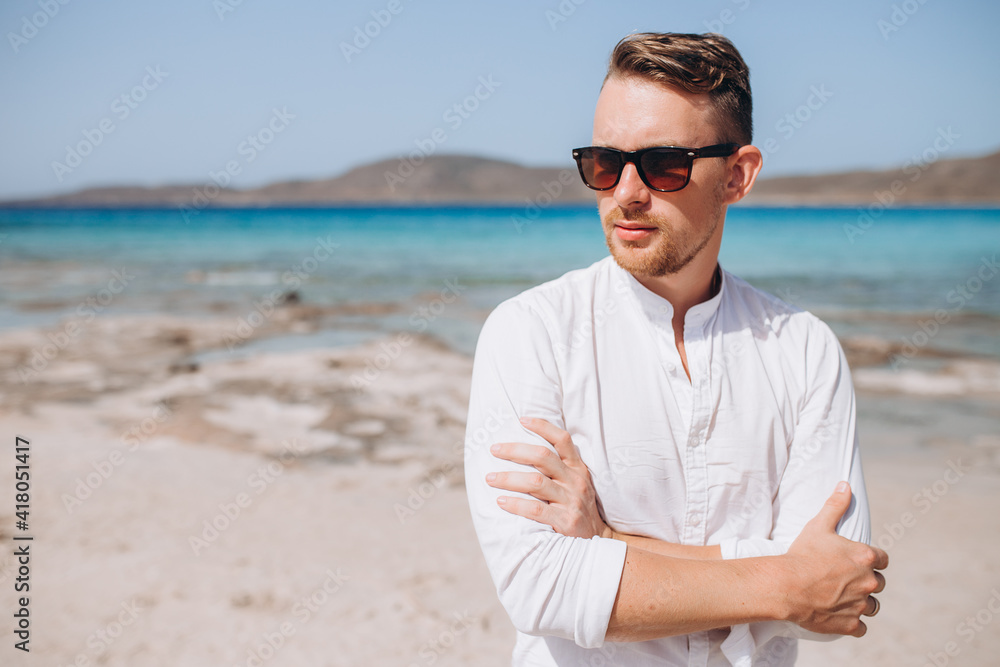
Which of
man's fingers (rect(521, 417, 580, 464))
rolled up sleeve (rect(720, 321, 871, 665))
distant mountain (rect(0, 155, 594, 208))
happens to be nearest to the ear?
rolled up sleeve (rect(720, 321, 871, 665))

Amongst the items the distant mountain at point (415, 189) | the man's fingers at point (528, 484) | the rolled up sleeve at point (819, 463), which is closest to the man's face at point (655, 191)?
the rolled up sleeve at point (819, 463)

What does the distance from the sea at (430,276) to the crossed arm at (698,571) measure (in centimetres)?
889

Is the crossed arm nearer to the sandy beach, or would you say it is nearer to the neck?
the neck

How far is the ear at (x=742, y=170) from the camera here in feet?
7.07

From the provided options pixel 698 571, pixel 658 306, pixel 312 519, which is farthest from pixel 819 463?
pixel 312 519

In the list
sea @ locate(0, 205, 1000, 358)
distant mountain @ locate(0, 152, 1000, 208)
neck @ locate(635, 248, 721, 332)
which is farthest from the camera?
distant mountain @ locate(0, 152, 1000, 208)

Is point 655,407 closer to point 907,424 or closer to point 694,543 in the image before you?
point 694,543

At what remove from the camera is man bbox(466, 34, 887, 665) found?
1.75 metres

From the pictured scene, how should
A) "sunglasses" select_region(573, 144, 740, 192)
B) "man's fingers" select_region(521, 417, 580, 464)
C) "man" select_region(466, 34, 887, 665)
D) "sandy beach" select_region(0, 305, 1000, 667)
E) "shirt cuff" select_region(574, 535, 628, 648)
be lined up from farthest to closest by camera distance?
"sandy beach" select_region(0, 305, 1000, 667) → "sunglasses" select_region(573, 144, 740, 192) → "man's fingers" select_region(521, 417, 580, 464) → "man" select_region(466, 34, 887, 665) → "shirt cuff" select_region(574, 535, 628, 648)

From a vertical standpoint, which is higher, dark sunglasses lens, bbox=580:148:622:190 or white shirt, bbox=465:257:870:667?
dark sunglasses lens, bbox=580:148:622:190

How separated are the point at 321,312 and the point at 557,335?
13609 mm

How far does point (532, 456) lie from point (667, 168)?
97 cm

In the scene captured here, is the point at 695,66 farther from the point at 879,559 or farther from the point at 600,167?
the point at 879,559

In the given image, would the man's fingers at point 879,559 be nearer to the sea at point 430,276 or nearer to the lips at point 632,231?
the lips at point 632,231
